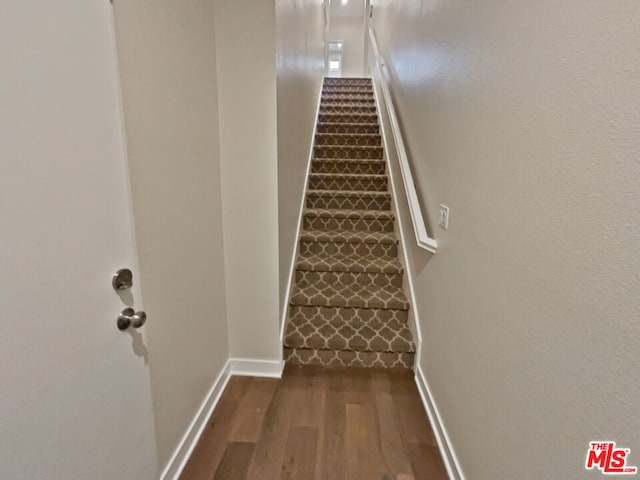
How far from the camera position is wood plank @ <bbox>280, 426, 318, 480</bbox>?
153 cm

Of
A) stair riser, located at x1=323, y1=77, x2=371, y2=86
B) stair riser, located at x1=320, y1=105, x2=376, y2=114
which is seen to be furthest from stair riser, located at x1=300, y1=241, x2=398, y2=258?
stair riser, located at x1=323, y1=77, x2=371, y2=86

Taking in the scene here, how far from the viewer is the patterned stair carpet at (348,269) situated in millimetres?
2301

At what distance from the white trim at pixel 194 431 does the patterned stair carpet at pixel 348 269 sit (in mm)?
468

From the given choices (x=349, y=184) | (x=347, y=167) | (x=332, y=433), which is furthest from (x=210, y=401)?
(x=347, y=167)

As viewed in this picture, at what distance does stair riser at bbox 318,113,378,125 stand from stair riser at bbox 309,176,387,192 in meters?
1.28

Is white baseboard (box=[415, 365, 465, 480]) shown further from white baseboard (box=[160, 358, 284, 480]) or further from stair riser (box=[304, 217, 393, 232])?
stair riser (box=[304, 217, 393, 232])

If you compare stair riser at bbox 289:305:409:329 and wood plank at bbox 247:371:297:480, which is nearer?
wood plank at bbox 247:371:297:480

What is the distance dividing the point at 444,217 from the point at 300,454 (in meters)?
1.35

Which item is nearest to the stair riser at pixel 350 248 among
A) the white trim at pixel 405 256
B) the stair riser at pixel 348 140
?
the white trim at pixel 405 256

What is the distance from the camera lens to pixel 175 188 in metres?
1.40

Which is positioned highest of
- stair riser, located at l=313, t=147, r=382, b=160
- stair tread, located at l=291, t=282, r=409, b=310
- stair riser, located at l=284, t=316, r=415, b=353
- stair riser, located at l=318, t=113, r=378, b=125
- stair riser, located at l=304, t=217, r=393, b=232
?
stair riser, located at l=318, t=113, r=378, b=125

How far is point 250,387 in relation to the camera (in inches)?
82.5

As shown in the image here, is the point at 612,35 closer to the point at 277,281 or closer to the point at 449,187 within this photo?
the point at 449,187

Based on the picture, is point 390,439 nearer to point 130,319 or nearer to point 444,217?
point 444,217
